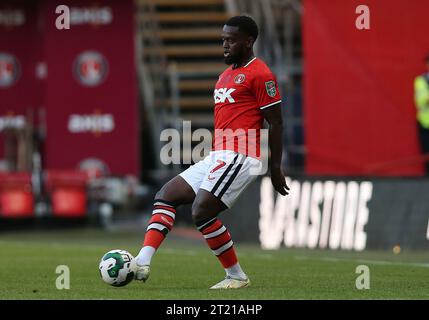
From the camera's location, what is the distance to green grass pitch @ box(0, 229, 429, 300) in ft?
31.7

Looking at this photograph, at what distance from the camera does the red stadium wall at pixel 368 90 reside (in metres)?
19.9

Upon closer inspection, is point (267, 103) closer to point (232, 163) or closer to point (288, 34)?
point (232, 163)

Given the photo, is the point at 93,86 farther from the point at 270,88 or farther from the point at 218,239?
the point at 270,88

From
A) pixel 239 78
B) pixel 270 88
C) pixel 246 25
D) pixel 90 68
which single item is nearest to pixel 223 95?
pixel 239 78

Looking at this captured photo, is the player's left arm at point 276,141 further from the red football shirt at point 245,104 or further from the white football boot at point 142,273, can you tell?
the white football boot at point 142,273

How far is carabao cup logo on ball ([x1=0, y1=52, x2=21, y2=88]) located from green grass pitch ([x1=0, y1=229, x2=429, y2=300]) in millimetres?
8743

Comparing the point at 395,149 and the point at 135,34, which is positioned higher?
the point at 135,34

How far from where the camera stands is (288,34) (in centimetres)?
2364

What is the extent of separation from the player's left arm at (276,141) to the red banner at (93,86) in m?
15.2

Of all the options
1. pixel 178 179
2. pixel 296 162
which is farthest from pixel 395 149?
pixel 178 179

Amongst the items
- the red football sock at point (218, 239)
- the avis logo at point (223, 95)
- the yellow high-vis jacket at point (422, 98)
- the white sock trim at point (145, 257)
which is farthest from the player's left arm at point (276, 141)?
the yellow high-vis jacket at point (422, 98)

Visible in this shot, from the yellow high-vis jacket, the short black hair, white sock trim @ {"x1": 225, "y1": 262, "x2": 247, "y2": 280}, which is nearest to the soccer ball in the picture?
white sock trim @ {"x1": 225, "y1": 262, "x2": 247, "y2": 280}

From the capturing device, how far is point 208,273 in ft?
39.9
